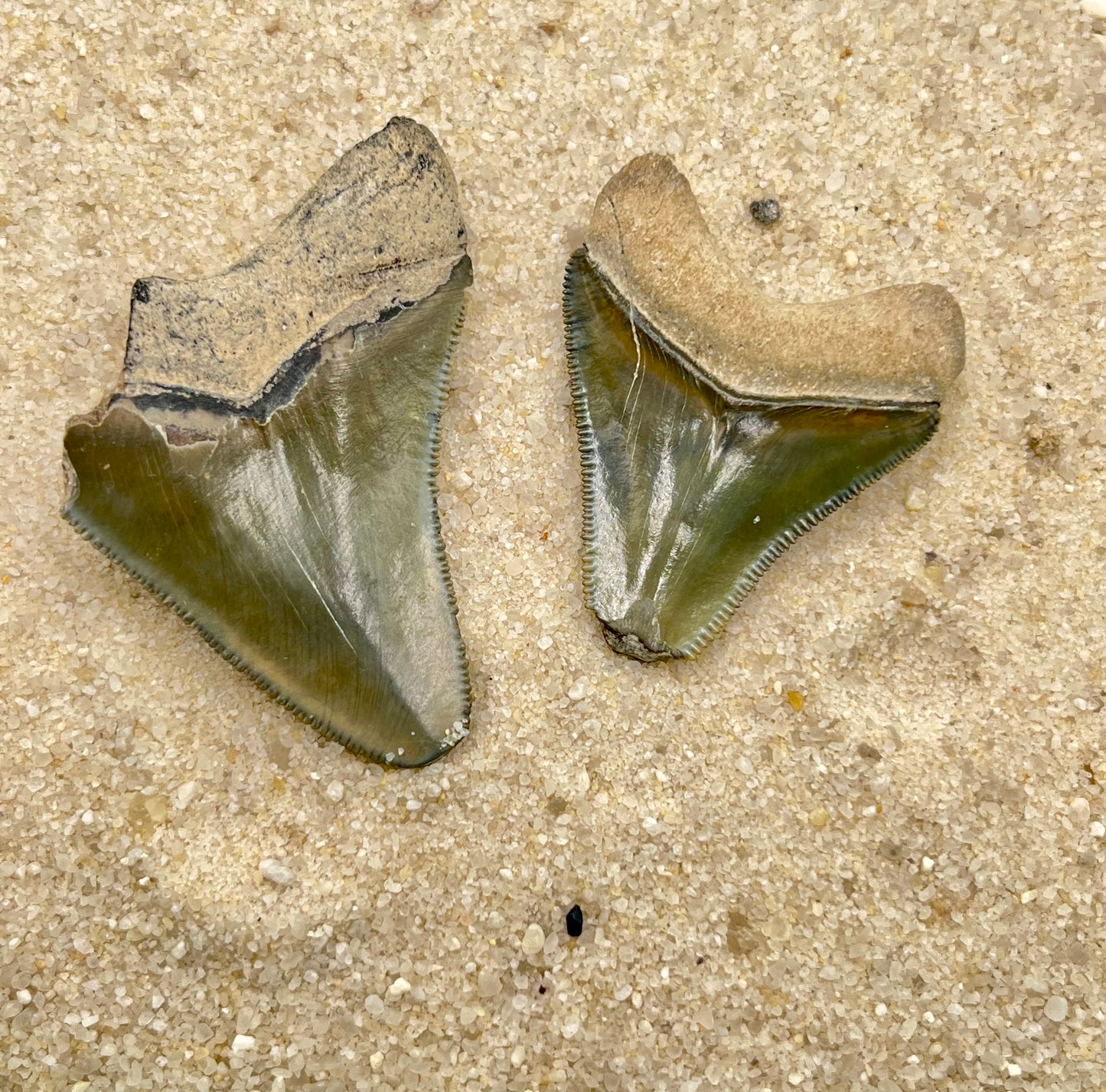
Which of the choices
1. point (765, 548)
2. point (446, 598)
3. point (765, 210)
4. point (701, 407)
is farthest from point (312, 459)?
point (765, 210)

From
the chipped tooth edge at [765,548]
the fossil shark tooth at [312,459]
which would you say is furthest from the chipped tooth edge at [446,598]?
the chipped tooth edge at [765,548]

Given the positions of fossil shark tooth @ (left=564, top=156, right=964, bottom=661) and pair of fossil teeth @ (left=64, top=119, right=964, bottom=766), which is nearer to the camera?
pair of fossil teeth @ (left=64, top=119, right=964, bottom=766)

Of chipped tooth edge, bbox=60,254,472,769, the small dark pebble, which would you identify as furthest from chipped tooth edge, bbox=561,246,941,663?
the small dark pebble

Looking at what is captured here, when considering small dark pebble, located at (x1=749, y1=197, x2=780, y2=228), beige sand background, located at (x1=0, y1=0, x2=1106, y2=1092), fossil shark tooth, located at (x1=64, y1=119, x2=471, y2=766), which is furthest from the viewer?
small dark pebble, located at (x1=749, y1=197, x2=780, y2=228)

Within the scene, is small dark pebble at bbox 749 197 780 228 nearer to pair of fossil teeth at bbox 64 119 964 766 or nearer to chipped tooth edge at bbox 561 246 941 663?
pair of fossil teeth at bbox 64 119 964 766

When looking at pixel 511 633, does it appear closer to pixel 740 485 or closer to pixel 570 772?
pixel 570 772

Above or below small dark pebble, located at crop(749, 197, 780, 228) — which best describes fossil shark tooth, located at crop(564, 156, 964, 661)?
below

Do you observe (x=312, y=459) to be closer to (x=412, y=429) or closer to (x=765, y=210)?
(x=412, y=429)
